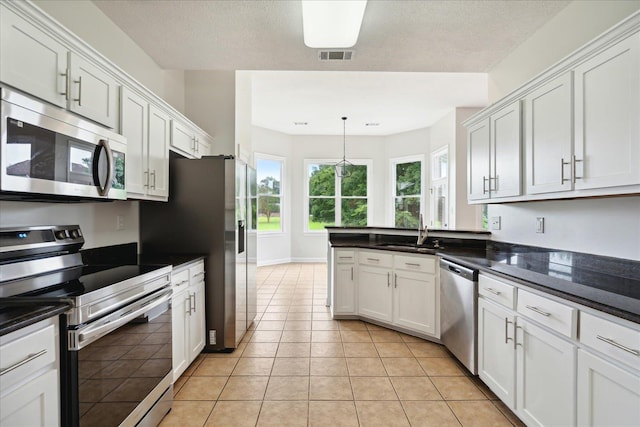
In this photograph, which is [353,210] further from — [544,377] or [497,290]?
[544,377]

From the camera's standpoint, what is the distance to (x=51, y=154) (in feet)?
4.86

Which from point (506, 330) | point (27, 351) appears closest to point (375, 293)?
point (506, 330)

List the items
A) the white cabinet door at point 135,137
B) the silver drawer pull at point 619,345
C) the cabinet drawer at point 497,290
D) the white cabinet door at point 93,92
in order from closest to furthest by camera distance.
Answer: the silver drawer pull at point 619,345
the white cabinet door at point 93,92
the cabinet drawer at point 497,290
the white cabinet door at point 135,137

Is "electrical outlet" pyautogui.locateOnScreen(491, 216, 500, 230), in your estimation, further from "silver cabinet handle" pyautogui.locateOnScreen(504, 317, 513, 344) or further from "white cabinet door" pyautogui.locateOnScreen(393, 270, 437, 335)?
"silver cabinet handle" pyautogui.locateOnScreen(504, 317, 513, 344)

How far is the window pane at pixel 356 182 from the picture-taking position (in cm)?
815

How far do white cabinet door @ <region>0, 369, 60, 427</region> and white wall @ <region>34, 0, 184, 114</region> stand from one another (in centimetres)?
196

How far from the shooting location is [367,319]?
3.64 m

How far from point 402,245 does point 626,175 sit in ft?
7.22

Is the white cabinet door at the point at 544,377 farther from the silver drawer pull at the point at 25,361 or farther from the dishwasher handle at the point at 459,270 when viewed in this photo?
the silver drawer pull at the point at 25,361

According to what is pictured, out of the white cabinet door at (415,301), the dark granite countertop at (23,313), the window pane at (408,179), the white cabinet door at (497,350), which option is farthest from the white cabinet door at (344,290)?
the window pane at (408,179)

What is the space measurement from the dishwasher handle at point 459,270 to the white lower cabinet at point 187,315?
2078 mm

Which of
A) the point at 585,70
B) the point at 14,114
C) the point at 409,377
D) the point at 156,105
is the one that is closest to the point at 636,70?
the point at 585,70

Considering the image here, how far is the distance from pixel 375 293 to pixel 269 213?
451 centimetres

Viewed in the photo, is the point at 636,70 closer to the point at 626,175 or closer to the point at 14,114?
the point at 626,175
